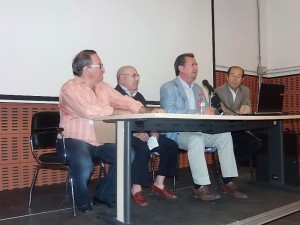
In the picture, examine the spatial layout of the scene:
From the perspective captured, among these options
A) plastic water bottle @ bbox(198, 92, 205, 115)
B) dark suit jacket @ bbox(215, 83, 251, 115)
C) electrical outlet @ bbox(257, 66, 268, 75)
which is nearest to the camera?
plastic water bottle @ bbox(198, 92, 205, 115)

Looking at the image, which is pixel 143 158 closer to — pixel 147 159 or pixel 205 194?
pixel 147 159

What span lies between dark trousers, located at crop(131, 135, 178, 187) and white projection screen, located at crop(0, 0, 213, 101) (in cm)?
114

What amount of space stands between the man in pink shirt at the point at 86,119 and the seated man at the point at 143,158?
0.59 feet

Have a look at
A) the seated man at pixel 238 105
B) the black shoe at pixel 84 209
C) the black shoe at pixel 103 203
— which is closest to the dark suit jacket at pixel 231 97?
the seated man at pixel 238 105

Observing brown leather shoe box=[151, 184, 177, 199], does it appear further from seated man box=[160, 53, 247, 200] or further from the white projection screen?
the white projection screen

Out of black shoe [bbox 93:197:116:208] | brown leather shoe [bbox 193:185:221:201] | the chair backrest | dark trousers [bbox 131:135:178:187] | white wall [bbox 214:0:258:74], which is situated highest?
white wall [bbox 214:0:258:74]

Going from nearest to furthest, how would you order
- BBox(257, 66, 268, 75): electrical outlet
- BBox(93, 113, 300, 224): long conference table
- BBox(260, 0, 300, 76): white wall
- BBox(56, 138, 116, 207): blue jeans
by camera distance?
1. BBox(93, 113, 300, 224): long conference table
2. BBox(56, 138, 116, 207): blue jeans
3. BBox(260, 0, 300, 76): white wall
4. BBox(257, 66, 268, 75): electrical outlet

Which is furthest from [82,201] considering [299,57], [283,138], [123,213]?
[299,57]

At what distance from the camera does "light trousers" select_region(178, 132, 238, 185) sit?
2.48 m

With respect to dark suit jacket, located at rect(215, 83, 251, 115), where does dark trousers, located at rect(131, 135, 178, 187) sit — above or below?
below

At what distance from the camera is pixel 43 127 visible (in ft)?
8.59

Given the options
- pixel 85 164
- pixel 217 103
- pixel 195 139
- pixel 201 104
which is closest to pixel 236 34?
pixel 217 103

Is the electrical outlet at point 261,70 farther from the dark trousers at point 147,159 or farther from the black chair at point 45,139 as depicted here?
the black chair at point 45,139

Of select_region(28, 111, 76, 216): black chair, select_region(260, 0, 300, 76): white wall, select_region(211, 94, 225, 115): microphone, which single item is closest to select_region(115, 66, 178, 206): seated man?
select_region(28, 111, 76, 216): black chair
